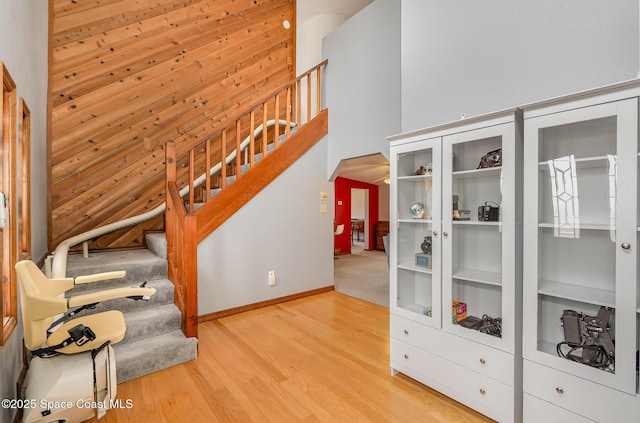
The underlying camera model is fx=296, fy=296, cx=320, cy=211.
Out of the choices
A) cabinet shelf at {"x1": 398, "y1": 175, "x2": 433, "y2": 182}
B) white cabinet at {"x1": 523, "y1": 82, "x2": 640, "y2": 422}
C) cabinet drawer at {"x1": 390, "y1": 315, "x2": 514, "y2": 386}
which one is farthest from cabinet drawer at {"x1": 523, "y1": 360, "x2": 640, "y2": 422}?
cabinet shelf at {"x1": 398, "y1": 175, "x2": 433, "y2": 182}

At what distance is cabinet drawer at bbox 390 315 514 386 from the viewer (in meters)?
1.77

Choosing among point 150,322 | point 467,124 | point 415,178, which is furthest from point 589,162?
point 150,322

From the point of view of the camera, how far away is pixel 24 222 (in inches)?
88.9

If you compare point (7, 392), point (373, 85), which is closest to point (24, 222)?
point (7, 392)

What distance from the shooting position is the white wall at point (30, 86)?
175 cm

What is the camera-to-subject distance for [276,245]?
4.03 meters

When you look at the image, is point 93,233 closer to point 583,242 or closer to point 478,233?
point 478,233

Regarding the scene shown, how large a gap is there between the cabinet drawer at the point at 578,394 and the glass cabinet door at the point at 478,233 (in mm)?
229

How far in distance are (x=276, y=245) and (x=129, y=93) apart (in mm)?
2730

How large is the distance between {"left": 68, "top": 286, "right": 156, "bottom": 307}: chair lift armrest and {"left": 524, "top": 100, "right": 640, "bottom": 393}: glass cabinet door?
238 cm

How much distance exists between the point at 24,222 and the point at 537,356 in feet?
11.8

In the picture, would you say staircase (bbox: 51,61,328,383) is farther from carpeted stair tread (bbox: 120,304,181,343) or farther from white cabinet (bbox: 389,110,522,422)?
white cabinet (bbox: 389,110,522,422)

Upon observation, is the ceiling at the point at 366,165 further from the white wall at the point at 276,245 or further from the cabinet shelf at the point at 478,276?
the cabinet shelf at the point at 478,276

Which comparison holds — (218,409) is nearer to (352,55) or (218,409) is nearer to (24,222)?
(24,222)
